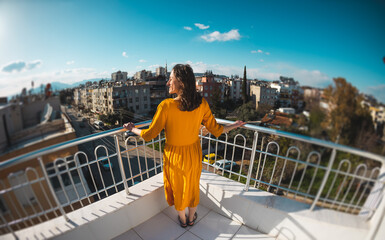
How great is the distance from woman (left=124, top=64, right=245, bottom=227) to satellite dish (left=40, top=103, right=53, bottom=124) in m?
0.62

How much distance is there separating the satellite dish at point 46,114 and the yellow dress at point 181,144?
0.71 metres

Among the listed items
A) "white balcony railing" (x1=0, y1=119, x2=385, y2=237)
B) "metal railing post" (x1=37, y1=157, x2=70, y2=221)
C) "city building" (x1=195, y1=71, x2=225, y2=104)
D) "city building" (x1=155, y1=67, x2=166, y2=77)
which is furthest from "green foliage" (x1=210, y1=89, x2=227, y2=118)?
"metal railing post" (x1=37, y1=157, x2=70, y2=221)

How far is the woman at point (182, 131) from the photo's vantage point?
148cm

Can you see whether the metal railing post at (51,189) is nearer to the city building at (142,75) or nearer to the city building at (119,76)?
the city building at (119,76)

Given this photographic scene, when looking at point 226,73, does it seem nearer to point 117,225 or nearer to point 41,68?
point 41,68

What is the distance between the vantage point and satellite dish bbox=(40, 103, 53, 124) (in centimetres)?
122

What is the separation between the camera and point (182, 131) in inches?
62.7

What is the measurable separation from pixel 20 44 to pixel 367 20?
2.54m

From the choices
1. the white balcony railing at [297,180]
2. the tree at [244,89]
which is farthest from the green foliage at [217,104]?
the white balcony railing at [297,180]

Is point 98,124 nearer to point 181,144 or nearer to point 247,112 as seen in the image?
point 181,144

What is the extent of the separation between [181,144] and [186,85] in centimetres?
59

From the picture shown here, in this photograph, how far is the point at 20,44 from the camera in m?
1.20

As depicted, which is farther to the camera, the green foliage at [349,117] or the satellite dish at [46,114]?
the satellite dish at [46,114]

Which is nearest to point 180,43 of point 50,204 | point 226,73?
point 226,73
